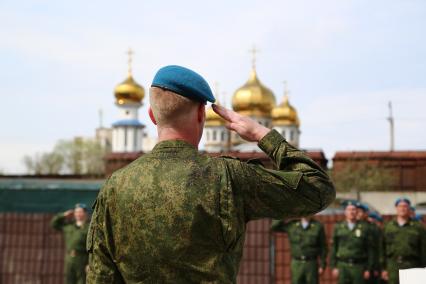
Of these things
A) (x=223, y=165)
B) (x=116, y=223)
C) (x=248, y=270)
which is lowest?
(x=248, y=270)

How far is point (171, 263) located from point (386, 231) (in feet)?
30.2

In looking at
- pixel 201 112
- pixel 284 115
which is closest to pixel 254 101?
pixel 284 115

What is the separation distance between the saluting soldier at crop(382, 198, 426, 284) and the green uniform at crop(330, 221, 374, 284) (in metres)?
0.45

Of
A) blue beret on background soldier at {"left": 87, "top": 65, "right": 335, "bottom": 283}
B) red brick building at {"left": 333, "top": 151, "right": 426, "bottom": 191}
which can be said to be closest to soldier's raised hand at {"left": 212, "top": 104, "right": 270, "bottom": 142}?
blue beret on background soldier at {"left": 87, "top": 65, "right": 335, "bottom": 283}

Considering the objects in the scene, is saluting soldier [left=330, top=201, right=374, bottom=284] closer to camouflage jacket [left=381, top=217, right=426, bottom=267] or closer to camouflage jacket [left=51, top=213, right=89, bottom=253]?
camouflage jacket [left=381, top=217, right=426, bottom=267]

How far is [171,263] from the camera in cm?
258

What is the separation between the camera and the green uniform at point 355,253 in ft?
38.7

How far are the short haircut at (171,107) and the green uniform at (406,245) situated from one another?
879 centimetres

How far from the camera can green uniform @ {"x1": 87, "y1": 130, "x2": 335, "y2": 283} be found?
2578mm

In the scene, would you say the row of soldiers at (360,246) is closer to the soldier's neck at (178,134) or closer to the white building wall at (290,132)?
the soldier's neck at (178,134)

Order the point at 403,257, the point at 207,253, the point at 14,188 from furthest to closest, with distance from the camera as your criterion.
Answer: the point at 14,188
the point at 403,257
the point at 207,253

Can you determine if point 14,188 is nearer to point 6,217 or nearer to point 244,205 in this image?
point 6,217

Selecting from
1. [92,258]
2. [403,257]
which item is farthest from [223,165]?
[403,257]

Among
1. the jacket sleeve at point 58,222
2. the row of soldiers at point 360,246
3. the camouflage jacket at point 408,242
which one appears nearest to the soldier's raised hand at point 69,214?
the jacket sleeve at point 58,222
